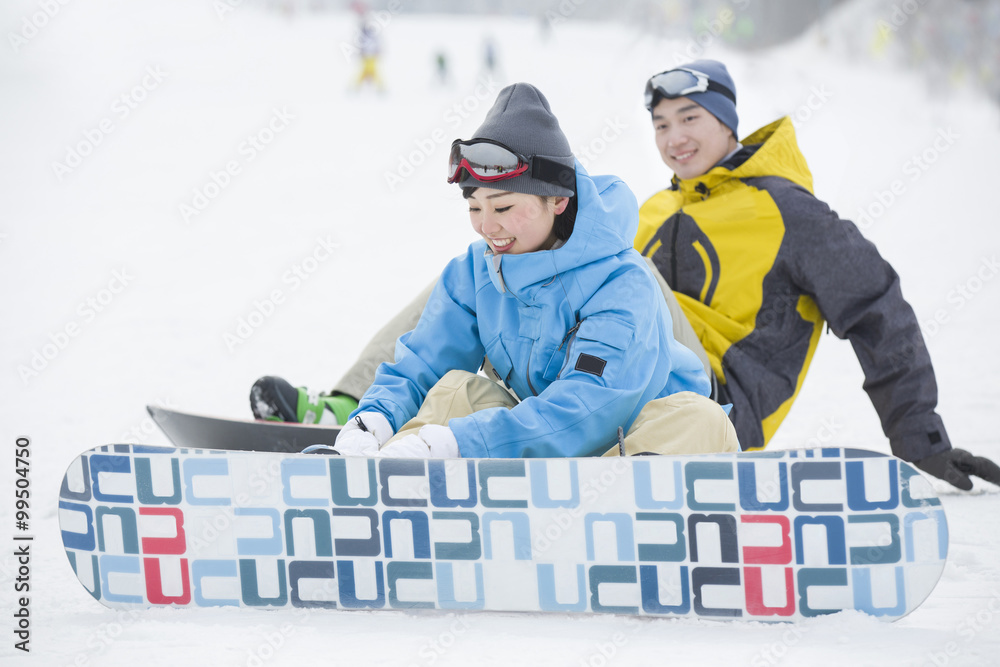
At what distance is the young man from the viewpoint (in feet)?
7.38

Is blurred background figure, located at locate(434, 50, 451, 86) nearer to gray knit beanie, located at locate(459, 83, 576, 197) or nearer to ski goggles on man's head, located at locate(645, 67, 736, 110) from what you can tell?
ski goggles on man's head, located at locate(645, 67, 736, 110)

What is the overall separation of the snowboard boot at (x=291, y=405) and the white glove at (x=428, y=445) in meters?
0.75

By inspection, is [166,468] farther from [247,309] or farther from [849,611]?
[247,309]

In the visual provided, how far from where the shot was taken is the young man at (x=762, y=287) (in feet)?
7.38

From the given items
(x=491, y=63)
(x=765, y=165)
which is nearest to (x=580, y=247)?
(x=765, y=165)

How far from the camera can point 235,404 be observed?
11.4 feet

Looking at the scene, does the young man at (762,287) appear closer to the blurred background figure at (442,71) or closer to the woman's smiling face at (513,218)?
the woman's smiling face at (513,218)

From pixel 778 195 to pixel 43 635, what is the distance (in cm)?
189

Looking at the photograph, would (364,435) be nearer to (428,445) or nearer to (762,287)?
(428,445)

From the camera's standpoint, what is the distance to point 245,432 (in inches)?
89.6

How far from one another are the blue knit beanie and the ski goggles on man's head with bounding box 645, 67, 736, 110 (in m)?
0.01

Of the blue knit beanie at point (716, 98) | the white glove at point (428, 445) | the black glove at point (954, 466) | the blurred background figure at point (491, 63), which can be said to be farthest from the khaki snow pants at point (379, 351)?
the blurred background figure at point (491, 63)

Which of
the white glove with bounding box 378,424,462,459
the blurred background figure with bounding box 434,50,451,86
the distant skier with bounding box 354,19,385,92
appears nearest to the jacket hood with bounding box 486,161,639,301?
the white glove with bounding box 378,424,462,459

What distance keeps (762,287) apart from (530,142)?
35.9 inches
